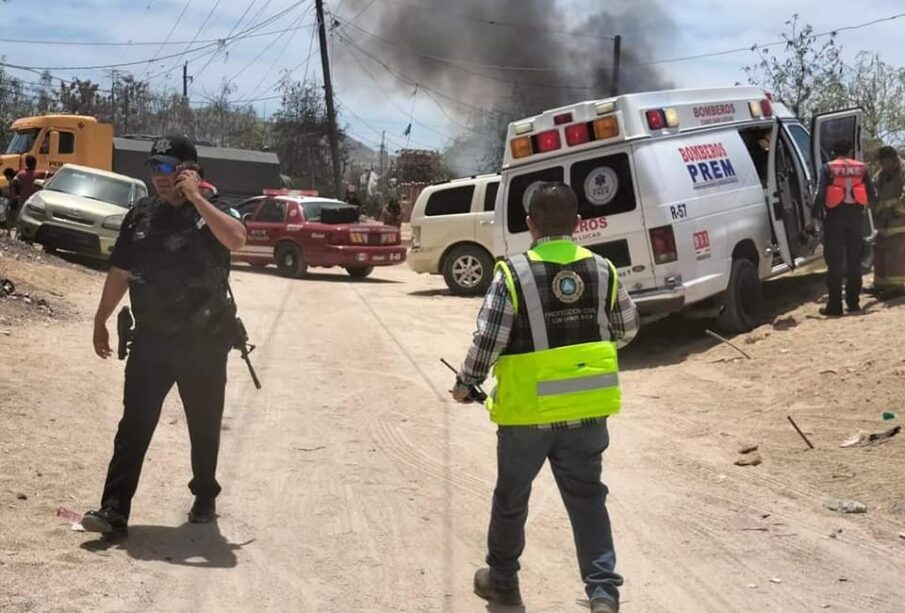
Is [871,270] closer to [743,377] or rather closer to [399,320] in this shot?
[743,377]

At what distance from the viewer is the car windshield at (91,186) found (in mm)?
16578

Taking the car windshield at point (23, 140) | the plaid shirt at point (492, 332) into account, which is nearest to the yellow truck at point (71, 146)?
the car windshield at point (23, 140)

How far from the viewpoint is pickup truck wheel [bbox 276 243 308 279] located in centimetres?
1881

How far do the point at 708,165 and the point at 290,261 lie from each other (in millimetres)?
10506

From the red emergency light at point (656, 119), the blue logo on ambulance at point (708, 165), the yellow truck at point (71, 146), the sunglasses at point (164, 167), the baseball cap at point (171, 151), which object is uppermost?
the yellow truck at point (71, 146)

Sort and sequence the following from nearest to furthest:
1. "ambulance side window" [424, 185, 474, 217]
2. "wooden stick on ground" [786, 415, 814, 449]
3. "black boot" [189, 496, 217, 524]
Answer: "black boot" [189, 496, 217, 524], "wooden stick on ground" [786, 415, 814, 449], "ambulance side window" [424, 185, 474, 217]

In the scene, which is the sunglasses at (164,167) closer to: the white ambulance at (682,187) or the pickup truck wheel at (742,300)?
the white ambulance at (682,187)

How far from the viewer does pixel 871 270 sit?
11.9m

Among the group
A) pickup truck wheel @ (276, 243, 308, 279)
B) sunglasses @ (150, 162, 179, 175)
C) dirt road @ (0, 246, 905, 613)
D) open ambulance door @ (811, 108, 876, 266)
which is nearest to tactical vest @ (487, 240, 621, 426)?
dirt road @ (0, 246, 905, 613)

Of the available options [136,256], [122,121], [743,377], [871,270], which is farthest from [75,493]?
[122,121]

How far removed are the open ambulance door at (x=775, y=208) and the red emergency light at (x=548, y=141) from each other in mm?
2436

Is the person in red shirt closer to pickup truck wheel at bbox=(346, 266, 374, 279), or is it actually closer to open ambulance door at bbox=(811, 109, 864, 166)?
pickup truck wheel at bbox=(346, 266, 374, 279)

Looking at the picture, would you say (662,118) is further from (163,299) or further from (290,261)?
(290,261)

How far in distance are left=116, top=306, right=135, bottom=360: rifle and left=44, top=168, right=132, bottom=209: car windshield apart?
12.7 m
